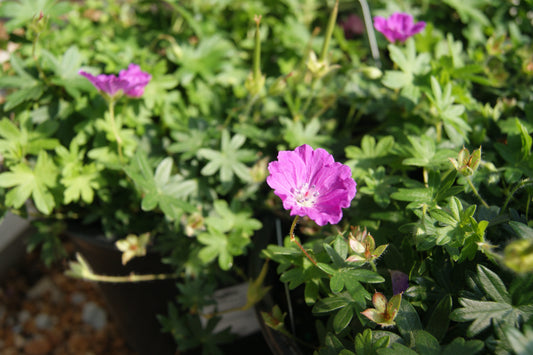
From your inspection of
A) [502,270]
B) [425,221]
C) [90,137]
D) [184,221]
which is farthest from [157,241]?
[502,270]

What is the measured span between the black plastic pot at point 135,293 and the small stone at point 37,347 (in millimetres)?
475

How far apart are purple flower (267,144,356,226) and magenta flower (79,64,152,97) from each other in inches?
18.8

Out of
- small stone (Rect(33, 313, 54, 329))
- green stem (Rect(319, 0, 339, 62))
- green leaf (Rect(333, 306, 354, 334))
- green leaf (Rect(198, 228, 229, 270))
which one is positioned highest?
green stem (Rect(319, 0, 339, 62))

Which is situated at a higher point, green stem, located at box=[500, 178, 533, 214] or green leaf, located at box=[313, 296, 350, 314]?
green stem, located at box=[500, 178, 533, 214]

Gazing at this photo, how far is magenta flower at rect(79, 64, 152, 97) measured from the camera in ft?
A: 3.24

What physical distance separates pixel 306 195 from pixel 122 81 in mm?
536

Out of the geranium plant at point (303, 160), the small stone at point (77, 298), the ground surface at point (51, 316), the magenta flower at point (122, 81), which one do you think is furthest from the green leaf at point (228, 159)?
the small stone at point (77, 298)

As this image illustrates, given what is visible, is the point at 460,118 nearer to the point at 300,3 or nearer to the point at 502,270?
the point at 502,270

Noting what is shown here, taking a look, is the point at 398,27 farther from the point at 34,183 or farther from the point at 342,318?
the point at 34,183

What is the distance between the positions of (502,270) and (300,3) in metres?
1.23

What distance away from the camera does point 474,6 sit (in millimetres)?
1514

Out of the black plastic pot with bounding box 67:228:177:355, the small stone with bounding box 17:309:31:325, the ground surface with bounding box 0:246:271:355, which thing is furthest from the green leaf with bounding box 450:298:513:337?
the small stone with bounding box 17:309:31:325

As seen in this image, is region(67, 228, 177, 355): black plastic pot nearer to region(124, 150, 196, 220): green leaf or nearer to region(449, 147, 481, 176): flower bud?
region(124, 150, 196, 220): green leaf

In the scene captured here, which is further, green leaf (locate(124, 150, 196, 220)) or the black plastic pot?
the black plastic pot
